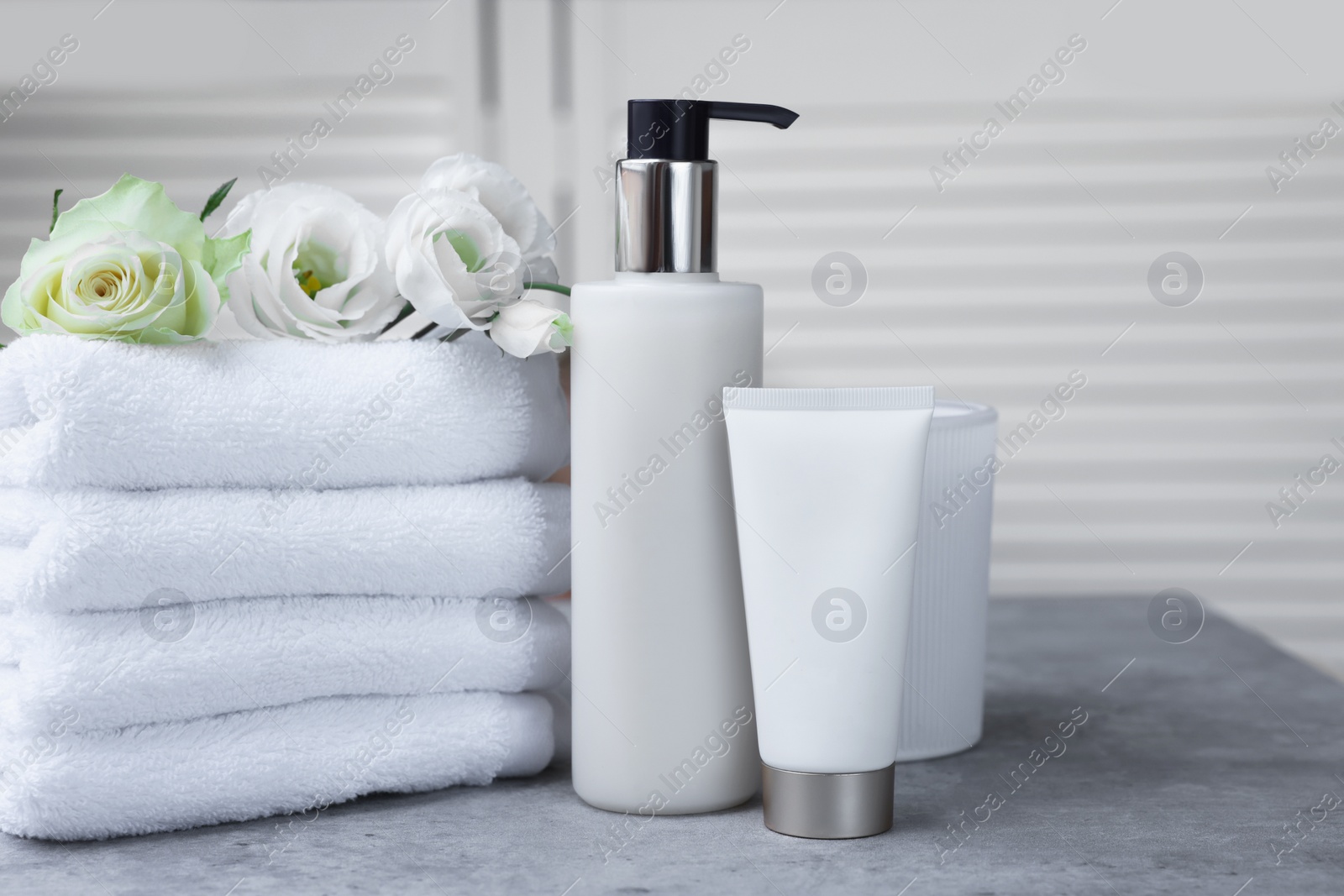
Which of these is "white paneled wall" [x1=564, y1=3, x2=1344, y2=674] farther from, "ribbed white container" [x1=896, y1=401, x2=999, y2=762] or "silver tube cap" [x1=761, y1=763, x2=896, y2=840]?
"silver tube cap" [x1=761, y1=763, x2=896, y2=840]

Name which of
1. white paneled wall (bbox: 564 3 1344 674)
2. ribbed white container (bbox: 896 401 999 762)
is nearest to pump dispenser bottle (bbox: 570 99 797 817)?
ribbed white container (bbox: 896 401 999 762)

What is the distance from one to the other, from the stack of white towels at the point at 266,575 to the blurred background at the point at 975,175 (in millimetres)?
740

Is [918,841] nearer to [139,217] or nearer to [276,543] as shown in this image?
[276,543]

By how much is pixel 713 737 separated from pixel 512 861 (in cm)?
9

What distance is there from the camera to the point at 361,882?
1.31ft

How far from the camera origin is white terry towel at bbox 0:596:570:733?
1.38 feet

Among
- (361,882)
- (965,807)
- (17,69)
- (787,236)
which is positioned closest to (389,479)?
(361,882)

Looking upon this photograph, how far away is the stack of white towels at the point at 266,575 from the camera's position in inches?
16.6

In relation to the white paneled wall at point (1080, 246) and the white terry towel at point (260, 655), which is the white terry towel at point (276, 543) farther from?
the white paneled wall at point (1080, 246)

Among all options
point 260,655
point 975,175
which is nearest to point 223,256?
point 260,655

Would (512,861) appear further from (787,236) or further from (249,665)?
(787,236)

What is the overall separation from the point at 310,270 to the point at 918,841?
34 centimetres

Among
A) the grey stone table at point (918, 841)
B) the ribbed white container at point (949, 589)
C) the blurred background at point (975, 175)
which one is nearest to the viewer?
the grey stone table at point (918, 841)

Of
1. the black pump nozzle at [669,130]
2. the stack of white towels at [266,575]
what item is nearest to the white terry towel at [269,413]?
the stack of white towels at [266,575]
